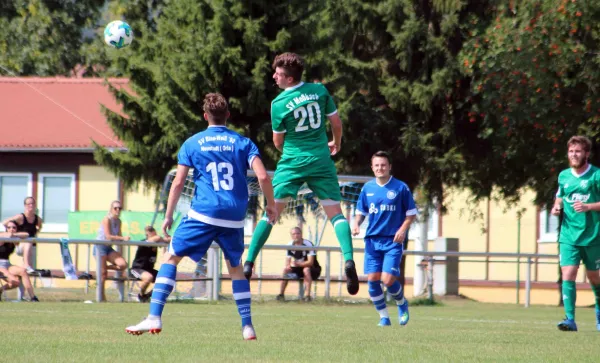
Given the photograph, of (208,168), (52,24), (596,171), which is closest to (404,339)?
(208,168)

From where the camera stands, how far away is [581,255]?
1303cm

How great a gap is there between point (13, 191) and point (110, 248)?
64.6 feet

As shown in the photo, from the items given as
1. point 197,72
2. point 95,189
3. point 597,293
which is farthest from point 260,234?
point 95,189

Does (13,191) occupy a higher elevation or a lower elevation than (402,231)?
higher

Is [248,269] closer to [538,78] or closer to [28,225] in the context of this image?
[28,225]

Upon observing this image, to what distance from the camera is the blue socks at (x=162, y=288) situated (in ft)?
30.0

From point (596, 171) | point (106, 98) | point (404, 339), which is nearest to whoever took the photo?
point (404, 339)

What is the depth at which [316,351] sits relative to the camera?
8695mm

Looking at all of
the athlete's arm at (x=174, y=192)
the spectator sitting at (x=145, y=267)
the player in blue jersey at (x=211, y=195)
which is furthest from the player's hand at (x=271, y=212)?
the spectator sitting at (x=145, y=267)

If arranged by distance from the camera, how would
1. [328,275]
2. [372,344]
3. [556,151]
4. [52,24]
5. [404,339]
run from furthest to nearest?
[52,24]
[556,151]
[328,275]
[404,339]
[372,344]

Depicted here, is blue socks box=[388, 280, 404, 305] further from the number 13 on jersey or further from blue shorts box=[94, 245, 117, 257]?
blue shorts box=[94, 245, 117, 257]

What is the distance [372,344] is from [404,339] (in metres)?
0.89

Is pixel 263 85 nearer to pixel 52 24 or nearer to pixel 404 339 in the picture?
pixel 404 339

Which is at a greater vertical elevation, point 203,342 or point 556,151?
point 556,151
